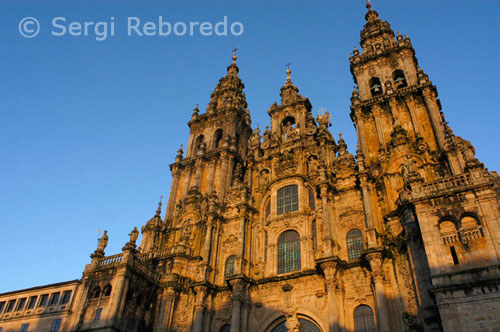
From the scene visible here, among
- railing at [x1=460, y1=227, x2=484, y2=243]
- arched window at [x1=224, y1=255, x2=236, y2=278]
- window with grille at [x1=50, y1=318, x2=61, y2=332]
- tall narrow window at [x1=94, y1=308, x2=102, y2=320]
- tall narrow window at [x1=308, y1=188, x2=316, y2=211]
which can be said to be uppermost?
tall narrow window at [x1=308, y1=188, x2=316, y2=211]

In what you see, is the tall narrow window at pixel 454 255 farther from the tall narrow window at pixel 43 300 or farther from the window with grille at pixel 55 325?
the tall narrow window at pixel 43 300

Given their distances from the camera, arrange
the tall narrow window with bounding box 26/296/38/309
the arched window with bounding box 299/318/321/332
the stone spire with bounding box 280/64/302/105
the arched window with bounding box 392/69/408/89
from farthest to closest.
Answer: the stone spire with bounding box 280/64/302/105 → the arched window with bounding box 392/69/408/89 → the tall narrow window with bounding box 26/296/38/309 → the arched window with bounding box 299/318/321/332

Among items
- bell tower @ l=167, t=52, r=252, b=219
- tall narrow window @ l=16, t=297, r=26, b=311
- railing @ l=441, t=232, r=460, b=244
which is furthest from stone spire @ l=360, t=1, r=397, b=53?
tall narrow window @ l=16, t=297, r=26, b=311

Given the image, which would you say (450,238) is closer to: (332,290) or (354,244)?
(332,290)

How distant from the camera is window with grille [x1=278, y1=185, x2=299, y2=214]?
106 ft

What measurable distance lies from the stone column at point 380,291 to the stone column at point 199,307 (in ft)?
37.7

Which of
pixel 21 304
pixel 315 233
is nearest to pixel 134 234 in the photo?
pixel 21 304

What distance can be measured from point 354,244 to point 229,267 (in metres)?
9.62

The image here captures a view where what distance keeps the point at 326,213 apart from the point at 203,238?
10662 mm

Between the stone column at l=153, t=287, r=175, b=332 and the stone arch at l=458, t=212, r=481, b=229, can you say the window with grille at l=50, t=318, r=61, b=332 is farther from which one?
the stone arch at l=458, t=212, r=481, b=229

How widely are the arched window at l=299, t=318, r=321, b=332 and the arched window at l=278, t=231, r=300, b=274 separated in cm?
365

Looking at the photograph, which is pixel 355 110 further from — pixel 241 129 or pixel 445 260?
→ pixel 445 260

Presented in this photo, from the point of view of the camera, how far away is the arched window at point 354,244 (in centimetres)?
2766

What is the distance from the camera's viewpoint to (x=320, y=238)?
29.2 m
